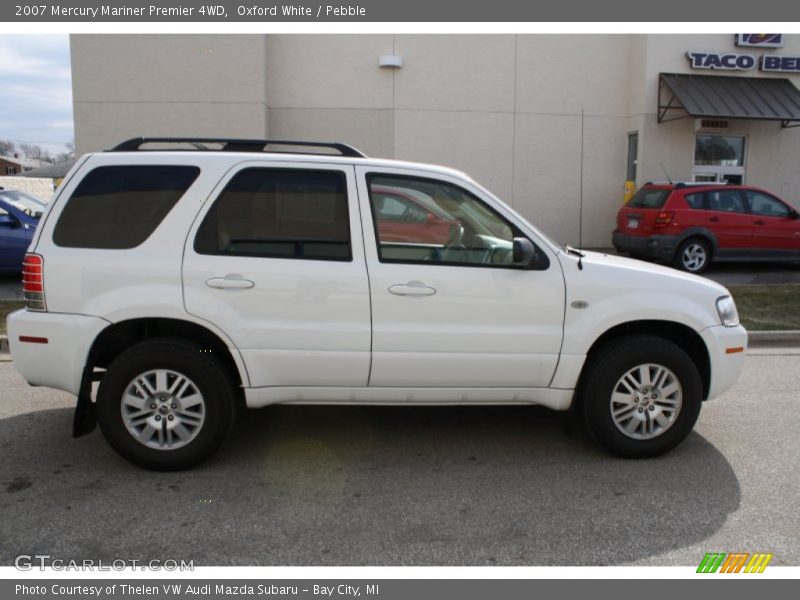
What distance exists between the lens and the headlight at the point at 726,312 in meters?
4.66

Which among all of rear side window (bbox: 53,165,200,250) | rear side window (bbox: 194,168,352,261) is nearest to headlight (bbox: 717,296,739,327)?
rear side window (bbox: 194,168,352,261)

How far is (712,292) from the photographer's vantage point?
4664 millimetres

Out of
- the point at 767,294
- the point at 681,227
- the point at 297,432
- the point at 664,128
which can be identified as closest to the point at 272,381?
the point at 297,432

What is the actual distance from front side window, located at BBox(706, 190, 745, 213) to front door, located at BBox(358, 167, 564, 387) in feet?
32.3

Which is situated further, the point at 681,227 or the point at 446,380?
the point at 681,227

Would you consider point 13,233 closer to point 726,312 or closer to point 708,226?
point 726,312

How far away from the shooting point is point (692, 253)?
42.1ft

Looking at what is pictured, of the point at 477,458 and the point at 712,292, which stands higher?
the point at 712,292

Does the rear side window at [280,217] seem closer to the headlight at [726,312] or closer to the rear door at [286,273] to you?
the rear door at [286,273]

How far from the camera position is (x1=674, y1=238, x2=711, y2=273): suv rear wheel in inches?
503

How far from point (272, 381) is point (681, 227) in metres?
10.2

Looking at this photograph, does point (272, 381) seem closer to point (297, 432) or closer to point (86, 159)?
point (297, 432)

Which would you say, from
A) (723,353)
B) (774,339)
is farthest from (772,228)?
(723,353)

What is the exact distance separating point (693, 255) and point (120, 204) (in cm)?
1103
